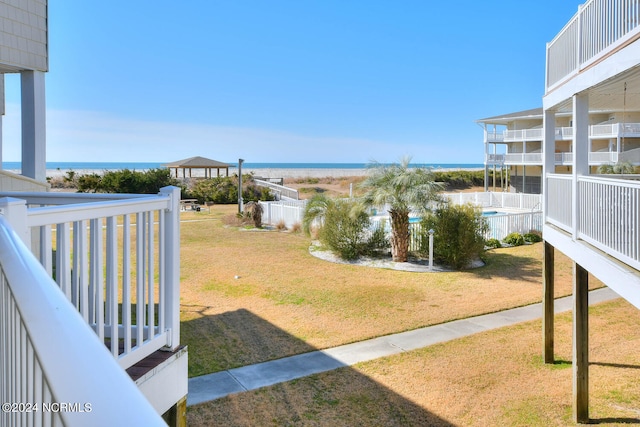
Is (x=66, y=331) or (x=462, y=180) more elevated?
(x=462, y=180)

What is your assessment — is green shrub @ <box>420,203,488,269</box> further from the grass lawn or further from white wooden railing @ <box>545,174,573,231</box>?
white wooden railing @ <box>545,174,573,231</box>

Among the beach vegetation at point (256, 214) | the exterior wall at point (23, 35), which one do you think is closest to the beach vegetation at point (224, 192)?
the beach vegetation at point (256, 214)

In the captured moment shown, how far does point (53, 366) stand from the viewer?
2.73 ft

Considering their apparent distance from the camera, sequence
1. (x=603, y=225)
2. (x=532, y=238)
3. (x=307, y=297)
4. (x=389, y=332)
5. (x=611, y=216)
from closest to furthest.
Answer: (x=611, y=216)
(x=603, y=225)
(x=389, y=332)
(x=307, y=297)
(x=532, y=238)

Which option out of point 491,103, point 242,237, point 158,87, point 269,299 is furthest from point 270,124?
point 269,299

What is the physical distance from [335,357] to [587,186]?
4.30 m

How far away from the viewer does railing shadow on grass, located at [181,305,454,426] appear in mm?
5574

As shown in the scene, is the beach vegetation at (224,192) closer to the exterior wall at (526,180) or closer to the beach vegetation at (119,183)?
the beach vegetation at (119,183)

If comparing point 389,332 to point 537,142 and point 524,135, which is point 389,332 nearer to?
point 524,135

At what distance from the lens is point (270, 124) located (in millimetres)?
110250

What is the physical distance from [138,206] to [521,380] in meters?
5.83

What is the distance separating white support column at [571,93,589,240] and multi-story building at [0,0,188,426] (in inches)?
215

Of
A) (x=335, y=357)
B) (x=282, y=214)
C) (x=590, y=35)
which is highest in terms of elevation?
(x=590, y=35)

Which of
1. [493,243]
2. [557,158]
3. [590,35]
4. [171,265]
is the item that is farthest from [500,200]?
[171,265]
